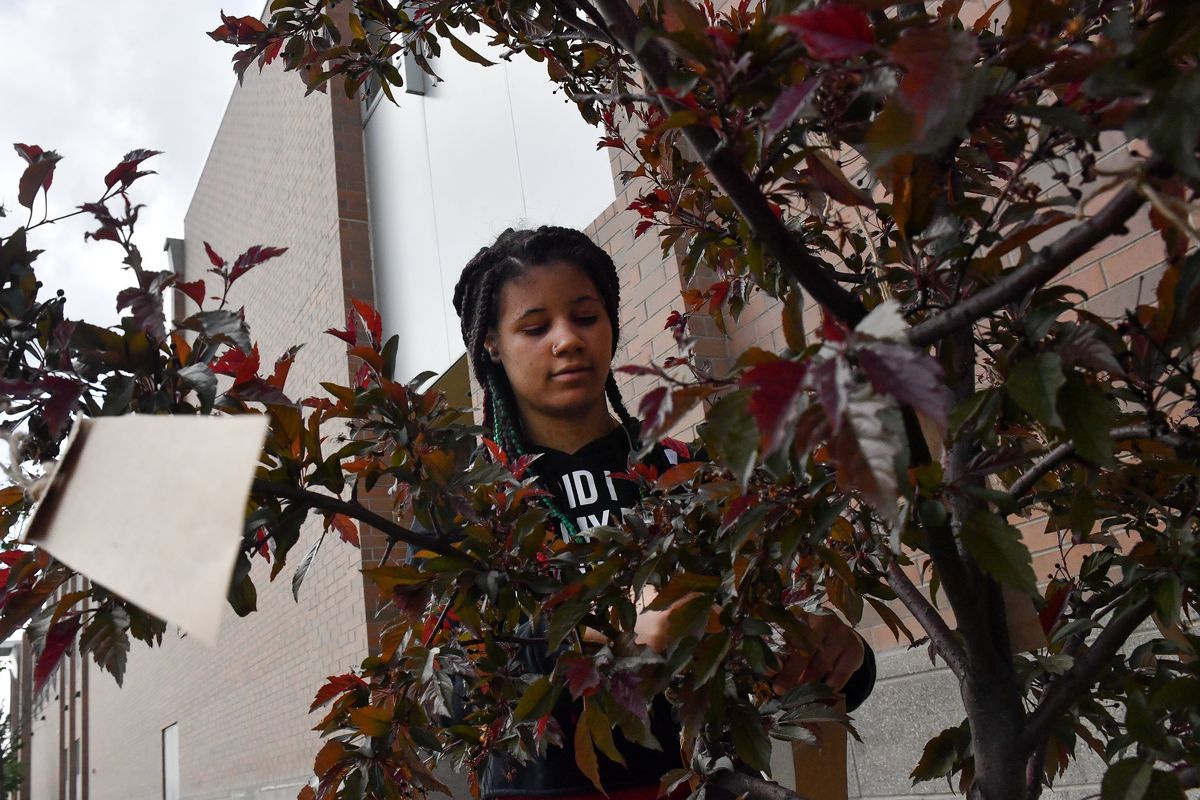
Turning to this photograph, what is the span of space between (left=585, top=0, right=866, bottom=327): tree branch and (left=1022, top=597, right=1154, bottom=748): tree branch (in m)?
0.41

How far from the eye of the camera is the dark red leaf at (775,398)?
0.52 metres

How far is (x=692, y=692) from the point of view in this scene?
0.90 meters

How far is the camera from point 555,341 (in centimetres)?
178

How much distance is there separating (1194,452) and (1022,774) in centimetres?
33

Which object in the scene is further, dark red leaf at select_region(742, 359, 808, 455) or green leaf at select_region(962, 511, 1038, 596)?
green leaf at select_region(962, 511, 1038, 596)

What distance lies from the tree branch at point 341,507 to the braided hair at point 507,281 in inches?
31.3

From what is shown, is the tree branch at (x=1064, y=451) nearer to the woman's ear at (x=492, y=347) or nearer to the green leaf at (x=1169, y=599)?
the green leaf at (x=1169, y=599)

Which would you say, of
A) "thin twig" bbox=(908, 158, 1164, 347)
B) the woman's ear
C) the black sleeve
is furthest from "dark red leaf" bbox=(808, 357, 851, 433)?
the woman's ear

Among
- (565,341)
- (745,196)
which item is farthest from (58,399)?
(565,341)

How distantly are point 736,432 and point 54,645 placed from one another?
74 centimetres

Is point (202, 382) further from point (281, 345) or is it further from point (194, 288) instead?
point (281, 345)

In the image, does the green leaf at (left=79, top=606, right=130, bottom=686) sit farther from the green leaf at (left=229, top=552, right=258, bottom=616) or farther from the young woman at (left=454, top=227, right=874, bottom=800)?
the young woman at (left=454, top=227, right=874, bottom=800)

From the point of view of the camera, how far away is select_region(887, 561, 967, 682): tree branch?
3.00 ft

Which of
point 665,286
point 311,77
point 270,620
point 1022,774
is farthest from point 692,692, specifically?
point 270,620
